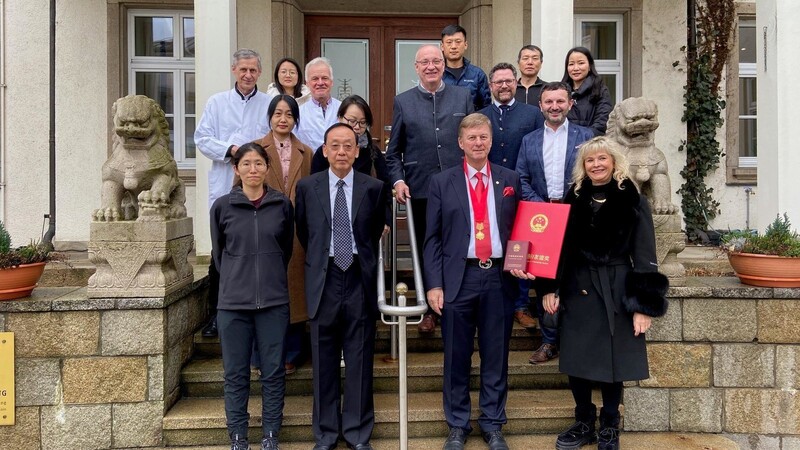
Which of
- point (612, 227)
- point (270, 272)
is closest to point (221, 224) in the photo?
point (270, 272)

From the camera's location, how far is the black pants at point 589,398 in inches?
137

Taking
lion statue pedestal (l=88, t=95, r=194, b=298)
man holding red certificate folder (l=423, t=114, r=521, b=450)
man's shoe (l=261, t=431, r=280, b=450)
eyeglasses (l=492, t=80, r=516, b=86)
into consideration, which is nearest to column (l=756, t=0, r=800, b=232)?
eyeglasses (l=492, t=80, r=516, b=86)

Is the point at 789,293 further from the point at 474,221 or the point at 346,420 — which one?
the point at 346,420

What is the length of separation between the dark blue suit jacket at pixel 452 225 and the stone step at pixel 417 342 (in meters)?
1.03

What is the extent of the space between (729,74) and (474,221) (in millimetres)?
5554

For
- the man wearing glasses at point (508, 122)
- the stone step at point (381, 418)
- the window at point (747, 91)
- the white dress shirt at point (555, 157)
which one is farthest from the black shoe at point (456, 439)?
the window at point (747, 91)

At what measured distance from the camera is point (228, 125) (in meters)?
4.24

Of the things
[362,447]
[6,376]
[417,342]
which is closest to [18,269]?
[6,376]

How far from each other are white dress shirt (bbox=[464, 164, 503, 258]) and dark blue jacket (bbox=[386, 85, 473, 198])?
0.45 meters

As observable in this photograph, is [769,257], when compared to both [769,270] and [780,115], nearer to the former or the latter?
[769,270]

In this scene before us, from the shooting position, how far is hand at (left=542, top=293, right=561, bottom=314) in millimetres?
3420

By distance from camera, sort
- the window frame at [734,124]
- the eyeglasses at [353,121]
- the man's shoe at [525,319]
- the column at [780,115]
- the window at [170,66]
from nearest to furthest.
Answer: the eyeglasses at [353,121], the man's shoe at [525,319], the column at [780,115], the window at [170,66], the window frame at [734,124]

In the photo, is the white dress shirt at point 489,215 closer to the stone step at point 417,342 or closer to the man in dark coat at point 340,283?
the man in dark coat at point 340,283

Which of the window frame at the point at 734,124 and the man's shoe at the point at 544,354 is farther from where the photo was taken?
the window frame at the point at 734,124
